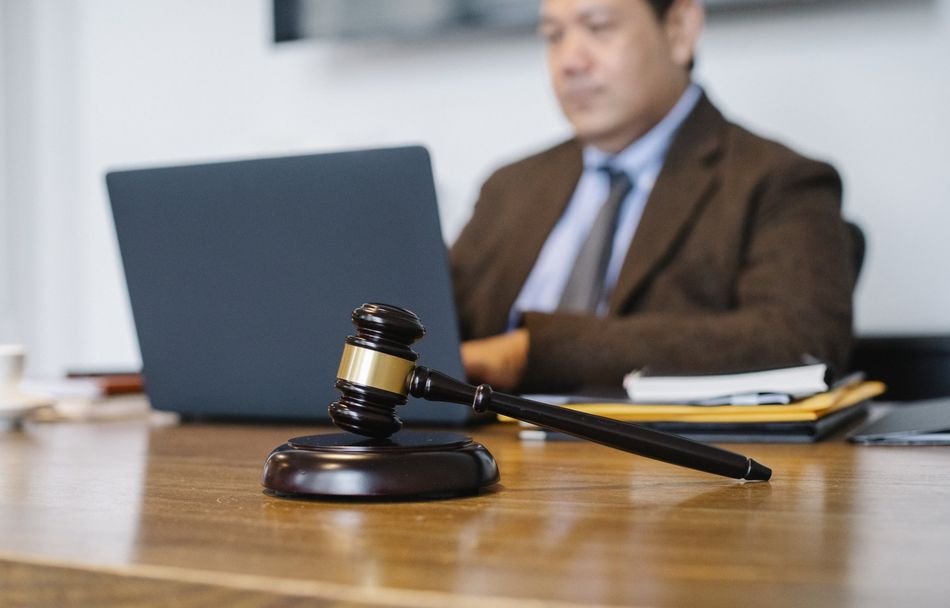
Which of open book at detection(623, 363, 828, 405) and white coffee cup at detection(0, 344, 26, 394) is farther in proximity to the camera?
white coffee cup at detection(0, 344, 26, 394)

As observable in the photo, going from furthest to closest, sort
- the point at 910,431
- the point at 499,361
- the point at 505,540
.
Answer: the point at 499,361, the point at 910,431, the point at 505,540

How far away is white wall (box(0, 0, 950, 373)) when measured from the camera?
85.9 inches

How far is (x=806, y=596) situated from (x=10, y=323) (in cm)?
320

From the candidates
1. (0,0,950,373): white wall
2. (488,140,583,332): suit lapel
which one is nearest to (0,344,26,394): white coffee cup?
(488,140,583,332): suit lapel

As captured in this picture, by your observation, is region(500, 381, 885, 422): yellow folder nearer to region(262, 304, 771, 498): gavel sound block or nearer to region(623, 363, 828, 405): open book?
region(623, 363, 828, 405): open book

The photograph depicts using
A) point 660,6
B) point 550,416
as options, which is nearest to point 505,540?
point 550,416

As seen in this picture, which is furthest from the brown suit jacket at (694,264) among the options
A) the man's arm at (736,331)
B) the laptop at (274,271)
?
the laptop at (274,271)

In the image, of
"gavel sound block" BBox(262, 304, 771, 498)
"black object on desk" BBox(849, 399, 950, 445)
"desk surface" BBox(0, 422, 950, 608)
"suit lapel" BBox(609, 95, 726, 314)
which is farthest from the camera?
"suit lapel" BBox(609, 95, 726, 314)

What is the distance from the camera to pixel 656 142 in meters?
1.96

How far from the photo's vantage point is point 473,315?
193cm

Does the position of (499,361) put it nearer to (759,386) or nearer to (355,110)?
(759,386)

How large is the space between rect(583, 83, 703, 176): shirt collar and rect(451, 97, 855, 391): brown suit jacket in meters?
0.07

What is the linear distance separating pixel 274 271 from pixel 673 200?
2.96 feet

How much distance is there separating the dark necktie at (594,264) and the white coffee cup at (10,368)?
905 millimetres
